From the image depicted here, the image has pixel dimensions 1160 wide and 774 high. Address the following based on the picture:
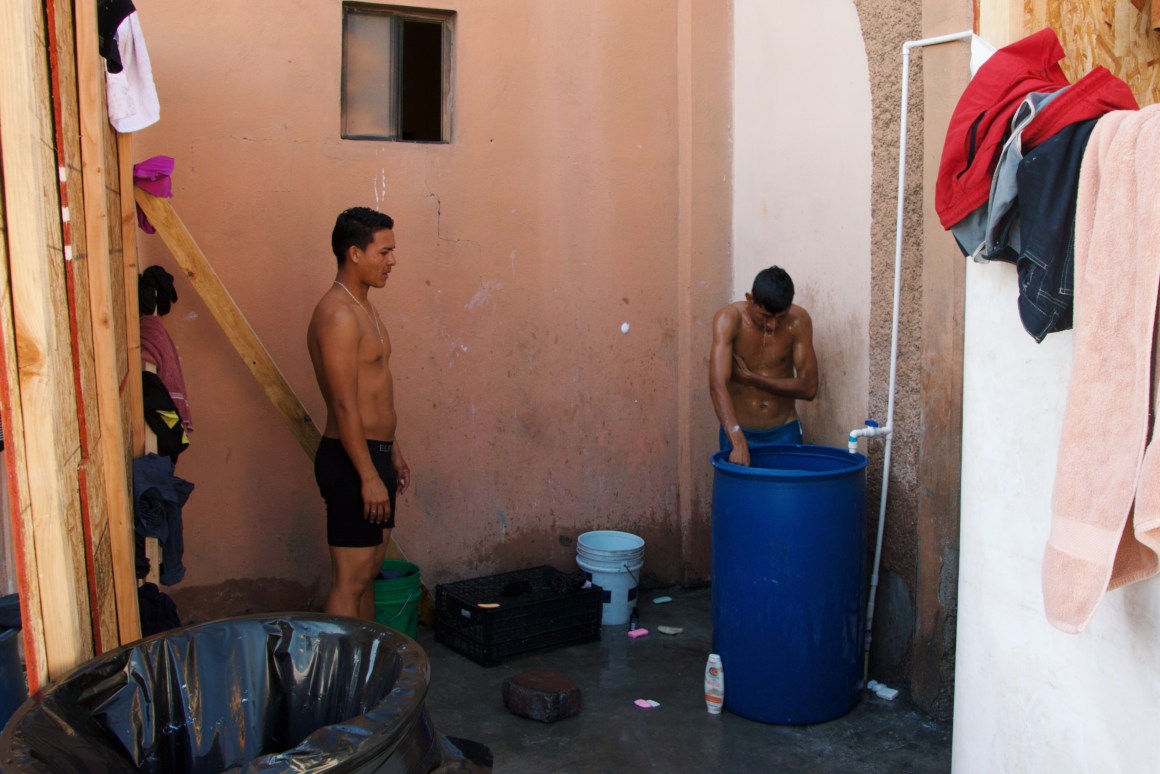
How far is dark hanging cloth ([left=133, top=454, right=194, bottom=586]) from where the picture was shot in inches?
126

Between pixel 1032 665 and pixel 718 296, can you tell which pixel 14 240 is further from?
pixel 718 296

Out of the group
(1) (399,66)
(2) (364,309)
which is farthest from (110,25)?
(1) (399,66)

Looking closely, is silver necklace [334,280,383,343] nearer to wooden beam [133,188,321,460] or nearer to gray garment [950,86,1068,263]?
wooden beam [133,188,321,460]

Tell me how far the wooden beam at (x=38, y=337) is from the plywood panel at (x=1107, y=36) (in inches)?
95.4

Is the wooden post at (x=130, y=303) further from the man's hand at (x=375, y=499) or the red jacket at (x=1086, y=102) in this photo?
the red jacket at (x=1086, y=102)

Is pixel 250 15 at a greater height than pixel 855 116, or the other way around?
pixel 250 15

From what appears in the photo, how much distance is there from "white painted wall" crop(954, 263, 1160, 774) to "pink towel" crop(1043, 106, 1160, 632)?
0.60ft

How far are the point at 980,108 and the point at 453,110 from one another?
10.5 ft

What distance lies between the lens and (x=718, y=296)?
5.62m

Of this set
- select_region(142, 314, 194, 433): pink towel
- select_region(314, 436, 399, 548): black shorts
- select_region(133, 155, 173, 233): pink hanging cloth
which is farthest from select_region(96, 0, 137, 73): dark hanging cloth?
select_region(314, 436, 399, 548): black shorts

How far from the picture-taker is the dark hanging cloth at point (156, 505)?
3.19 m

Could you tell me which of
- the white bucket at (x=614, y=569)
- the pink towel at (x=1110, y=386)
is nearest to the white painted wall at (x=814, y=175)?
the white bucket at (x=614, y=569)

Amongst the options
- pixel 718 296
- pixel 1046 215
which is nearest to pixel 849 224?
pixel 718 296

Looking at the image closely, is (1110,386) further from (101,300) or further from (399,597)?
(399,597)
